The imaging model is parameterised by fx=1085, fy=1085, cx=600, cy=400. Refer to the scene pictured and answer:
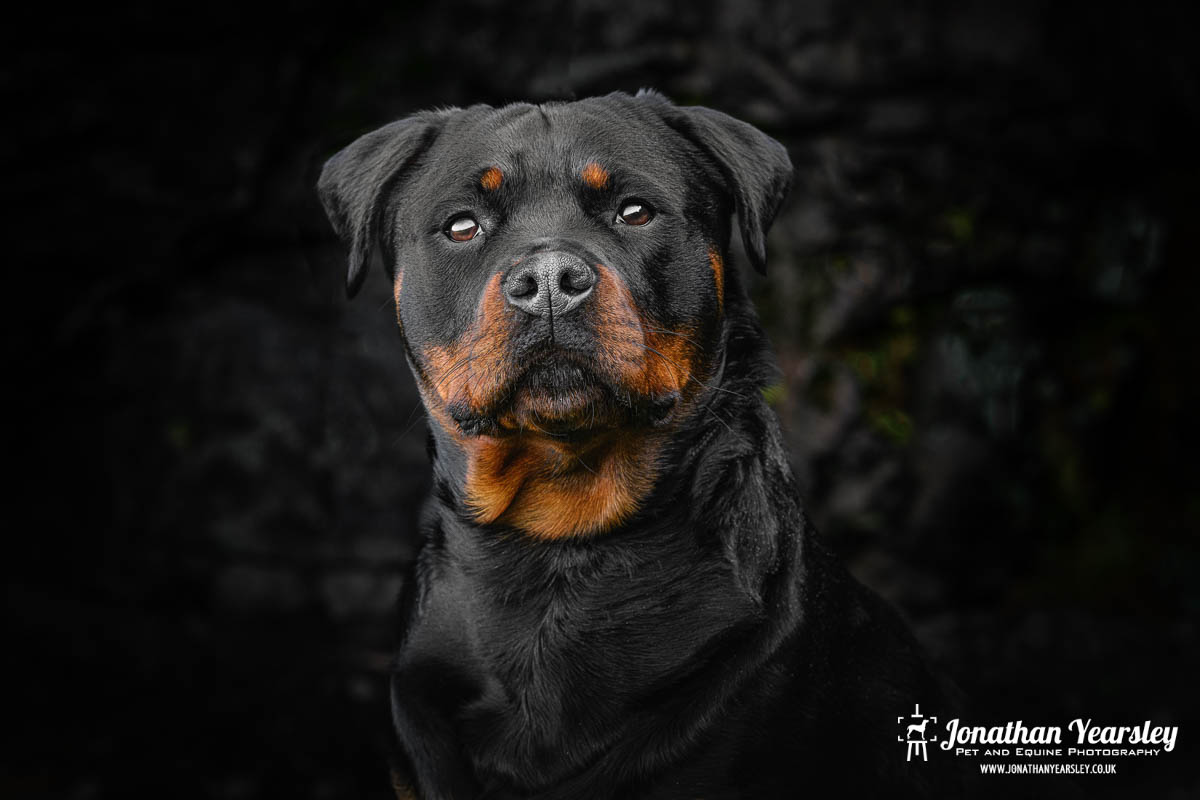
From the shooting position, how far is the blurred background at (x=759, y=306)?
557 cm

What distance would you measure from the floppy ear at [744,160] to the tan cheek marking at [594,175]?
0.84 ft

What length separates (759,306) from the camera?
224 inches

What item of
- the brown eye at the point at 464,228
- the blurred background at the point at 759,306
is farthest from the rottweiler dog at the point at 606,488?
the blurred background at the point at 759,306

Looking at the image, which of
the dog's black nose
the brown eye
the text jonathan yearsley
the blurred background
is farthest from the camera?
the blurred background

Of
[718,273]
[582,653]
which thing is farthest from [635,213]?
[582,653]

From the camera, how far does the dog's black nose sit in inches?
77.2

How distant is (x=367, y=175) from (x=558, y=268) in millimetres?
586

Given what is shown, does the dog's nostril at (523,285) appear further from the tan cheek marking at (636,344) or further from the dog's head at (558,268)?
the tan cheek marking at (636,344)

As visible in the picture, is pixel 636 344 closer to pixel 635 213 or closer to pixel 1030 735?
pixel 635 213

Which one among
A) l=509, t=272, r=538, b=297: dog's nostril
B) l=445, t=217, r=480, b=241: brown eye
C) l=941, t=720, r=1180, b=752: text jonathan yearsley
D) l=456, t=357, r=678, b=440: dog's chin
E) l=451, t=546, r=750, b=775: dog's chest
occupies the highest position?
l=445, t=217, r=480, b=241: brown eye

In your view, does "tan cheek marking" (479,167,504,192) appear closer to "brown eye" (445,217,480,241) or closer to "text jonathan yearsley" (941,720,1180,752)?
"brown eye" (445,217,480,241)

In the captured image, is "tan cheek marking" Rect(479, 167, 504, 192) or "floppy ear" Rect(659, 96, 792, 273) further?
"floppy ear" Rect(659, 96, 792, 273)

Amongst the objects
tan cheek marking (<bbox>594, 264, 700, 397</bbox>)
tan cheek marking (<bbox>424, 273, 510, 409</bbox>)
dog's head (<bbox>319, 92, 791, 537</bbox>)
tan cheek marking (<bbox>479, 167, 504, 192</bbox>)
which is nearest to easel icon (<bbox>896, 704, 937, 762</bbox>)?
dog's head (<bbox>319, 92, 791, 537</bbox>)

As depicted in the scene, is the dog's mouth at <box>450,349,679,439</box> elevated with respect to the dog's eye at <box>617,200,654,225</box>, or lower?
lower
